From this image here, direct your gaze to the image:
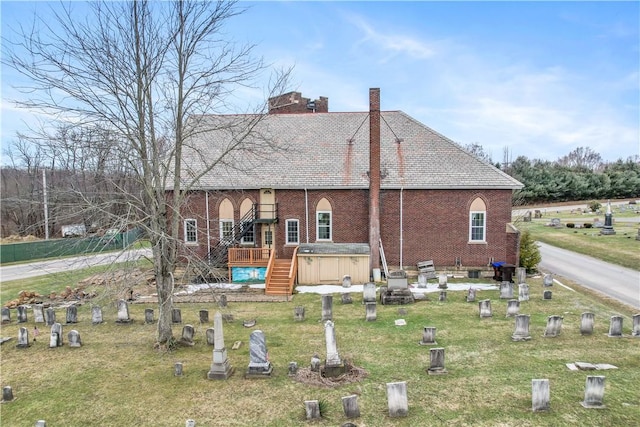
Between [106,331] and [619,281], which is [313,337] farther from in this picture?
[619,281]

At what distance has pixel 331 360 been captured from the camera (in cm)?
1148

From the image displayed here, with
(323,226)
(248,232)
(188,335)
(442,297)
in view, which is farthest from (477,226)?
(188,335)

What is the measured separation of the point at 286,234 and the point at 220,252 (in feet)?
13.6

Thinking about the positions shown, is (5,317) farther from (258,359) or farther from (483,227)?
(483,227)

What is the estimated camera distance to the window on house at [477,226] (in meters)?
24.1

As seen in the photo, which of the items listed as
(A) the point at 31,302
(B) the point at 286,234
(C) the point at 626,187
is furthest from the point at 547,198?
(A) the point at 31,302

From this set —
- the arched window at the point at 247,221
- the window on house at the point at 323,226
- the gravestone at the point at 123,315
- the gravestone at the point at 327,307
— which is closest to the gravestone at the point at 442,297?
the gravestone at the point at 327,307

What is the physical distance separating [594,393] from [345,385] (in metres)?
5.88

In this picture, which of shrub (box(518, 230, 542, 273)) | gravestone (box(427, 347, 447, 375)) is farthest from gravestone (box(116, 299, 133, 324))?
shrub (box(518, 230, 542, 273))

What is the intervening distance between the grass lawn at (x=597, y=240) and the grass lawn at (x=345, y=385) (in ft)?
47.4

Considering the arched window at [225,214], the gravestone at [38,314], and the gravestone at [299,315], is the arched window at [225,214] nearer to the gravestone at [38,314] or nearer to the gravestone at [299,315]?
the gravestone at [38,314]

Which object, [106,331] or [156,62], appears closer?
[156,62]

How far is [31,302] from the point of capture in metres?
21.3

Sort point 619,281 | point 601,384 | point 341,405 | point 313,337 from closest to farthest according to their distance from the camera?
1. point 601,384
2. point 341,405
3. point 313,337
4. point 619,281
